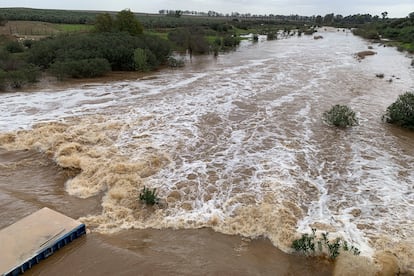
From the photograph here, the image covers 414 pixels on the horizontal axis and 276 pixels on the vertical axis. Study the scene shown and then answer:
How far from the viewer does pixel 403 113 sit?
17.1 meters

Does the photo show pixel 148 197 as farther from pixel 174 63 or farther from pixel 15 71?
pixel 174 63

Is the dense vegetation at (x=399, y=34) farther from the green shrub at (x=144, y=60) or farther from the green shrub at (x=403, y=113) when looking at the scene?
the green shrub at (x=144, y=60)

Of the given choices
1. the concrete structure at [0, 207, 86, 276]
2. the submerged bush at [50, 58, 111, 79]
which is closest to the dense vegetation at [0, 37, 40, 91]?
the submerged bush at [50, 58, 111, 79]

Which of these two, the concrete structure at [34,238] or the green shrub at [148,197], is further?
the green shrub at [148,197]

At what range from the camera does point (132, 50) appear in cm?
2972

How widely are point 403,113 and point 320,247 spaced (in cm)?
1224

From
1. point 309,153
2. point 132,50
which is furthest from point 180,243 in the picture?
point 132,50

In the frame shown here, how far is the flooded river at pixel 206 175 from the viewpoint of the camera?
8.52 m

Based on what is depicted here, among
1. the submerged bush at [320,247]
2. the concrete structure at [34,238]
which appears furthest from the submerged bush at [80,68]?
the submerged bush at [320,247]

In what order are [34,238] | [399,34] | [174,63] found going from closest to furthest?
[34,238] → [174,63] → [399,34]

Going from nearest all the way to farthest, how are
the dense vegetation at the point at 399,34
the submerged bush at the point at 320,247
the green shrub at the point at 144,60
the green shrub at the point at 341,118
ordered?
1. the submerged bush at the point at 320,247
2. the green shrub at the point at 341,118
3. the green shrub at the point at 144,60
4. the dense vegetation at the point at 399,34

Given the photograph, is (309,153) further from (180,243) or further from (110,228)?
(110,228)

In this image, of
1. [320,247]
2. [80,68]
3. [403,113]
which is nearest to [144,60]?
[80,68]

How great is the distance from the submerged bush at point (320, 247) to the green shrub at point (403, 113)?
11.4 metres
